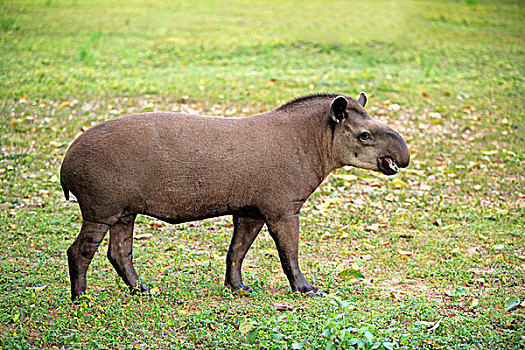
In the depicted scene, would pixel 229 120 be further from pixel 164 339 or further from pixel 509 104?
pixel 509 104

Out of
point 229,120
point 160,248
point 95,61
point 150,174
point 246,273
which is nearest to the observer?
point 150,174

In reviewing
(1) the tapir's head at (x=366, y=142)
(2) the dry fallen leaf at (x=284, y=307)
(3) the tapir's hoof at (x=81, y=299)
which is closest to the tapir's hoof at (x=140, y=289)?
(3) the tapir's hoof at (x=81, y=299)

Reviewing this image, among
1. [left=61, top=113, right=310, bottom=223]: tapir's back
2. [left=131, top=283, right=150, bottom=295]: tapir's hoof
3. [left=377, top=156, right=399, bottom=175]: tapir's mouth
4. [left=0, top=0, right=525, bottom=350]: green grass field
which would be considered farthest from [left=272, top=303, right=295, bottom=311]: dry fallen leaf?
[left=377, top=156, right=399, bottom=175]: tapir's mouth

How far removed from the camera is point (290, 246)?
641 centimetres

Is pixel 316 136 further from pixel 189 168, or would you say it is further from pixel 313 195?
pixel 313 195

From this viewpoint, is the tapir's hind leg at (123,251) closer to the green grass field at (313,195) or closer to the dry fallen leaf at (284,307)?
the green grass field at (313,195)

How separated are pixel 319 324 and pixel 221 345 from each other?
86cm

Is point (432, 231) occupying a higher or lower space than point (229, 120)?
lower

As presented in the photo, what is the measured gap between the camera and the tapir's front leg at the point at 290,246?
6.32 m

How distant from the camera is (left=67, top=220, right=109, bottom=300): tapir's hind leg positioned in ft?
19.5

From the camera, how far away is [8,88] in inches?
544

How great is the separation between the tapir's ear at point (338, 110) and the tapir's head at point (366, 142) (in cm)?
1

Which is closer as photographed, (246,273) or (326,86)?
(246,273)

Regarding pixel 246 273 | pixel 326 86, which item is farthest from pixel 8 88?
pixel 246 273
